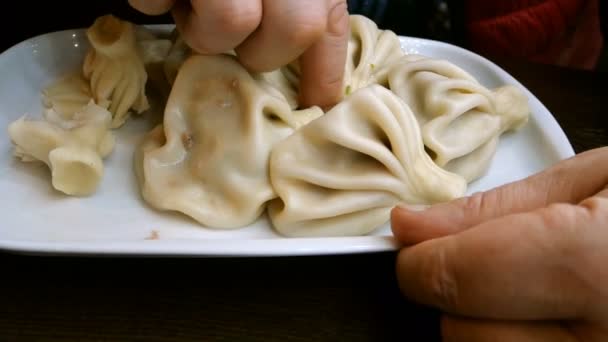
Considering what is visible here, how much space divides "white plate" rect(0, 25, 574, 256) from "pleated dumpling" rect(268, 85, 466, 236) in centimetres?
5

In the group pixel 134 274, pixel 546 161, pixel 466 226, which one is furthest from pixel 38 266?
pixel 546 161

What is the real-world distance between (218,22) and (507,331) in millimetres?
586

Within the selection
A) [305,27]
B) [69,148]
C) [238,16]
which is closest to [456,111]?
[305,27]

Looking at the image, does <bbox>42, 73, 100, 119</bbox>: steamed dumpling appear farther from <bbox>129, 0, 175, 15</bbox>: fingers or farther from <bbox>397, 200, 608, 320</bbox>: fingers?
<bbox>397, 200, 608, 320</bbox>: fingers

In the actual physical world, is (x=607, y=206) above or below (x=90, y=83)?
above

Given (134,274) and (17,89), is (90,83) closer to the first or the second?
(17,89)

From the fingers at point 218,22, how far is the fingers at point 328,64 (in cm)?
17

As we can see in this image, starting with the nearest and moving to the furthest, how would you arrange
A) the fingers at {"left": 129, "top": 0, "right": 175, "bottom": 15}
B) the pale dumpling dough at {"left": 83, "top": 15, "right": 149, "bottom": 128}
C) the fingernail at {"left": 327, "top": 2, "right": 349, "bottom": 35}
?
the fingers at {"left": 129, "top": 0, "right": 175, "bottom": 15}, the fingernail at {"left": 327, "top": 2, "right": 349, "bottom": 35}, the pale dumpling dough at {"left": 83, "top": 15, "right": 149, "bottom": 128}

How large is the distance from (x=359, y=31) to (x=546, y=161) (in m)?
0.49

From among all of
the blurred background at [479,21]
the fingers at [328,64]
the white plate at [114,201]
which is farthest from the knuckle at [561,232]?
the blurred background at [479,21]

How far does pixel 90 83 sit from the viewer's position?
1220 mm

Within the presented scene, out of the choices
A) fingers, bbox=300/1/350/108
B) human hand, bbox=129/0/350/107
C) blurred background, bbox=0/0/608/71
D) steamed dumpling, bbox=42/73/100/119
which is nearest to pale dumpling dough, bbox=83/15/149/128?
steamed dumpling, bbox=42/73/100/119

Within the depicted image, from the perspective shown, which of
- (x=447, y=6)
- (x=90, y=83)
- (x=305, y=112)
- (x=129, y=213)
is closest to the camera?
(x=129, y=213)

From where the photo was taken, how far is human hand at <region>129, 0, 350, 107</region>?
0.88 m
